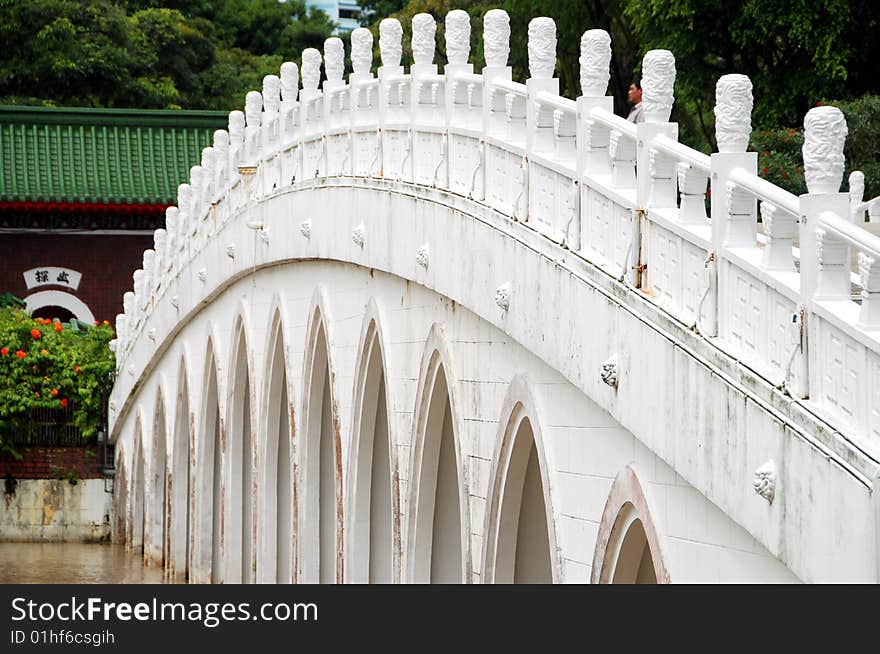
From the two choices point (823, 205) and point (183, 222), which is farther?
point (183, 222)

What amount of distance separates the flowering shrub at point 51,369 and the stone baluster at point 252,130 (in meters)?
9.66

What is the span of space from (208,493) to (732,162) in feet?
57.3

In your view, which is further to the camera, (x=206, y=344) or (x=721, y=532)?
(x=206, y=344)

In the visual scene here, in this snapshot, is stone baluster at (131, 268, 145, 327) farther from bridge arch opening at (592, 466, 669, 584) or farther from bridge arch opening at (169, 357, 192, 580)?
bridge arch opening at (592, 466, 669, 584)

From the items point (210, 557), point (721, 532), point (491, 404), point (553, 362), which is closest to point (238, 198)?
point (210, 557)

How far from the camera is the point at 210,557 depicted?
2525cm

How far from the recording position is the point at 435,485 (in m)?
15.6

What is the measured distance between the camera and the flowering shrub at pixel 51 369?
30.0 m

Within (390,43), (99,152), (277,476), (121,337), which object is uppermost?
(99,152)

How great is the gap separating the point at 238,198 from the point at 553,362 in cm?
1115

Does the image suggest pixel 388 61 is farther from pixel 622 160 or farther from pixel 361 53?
pixel 622 160

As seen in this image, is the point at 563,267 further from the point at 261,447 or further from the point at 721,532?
the point at 261,447

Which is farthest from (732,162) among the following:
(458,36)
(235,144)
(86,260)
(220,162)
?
(86,260)

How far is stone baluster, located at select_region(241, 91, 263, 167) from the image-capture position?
21.5m
